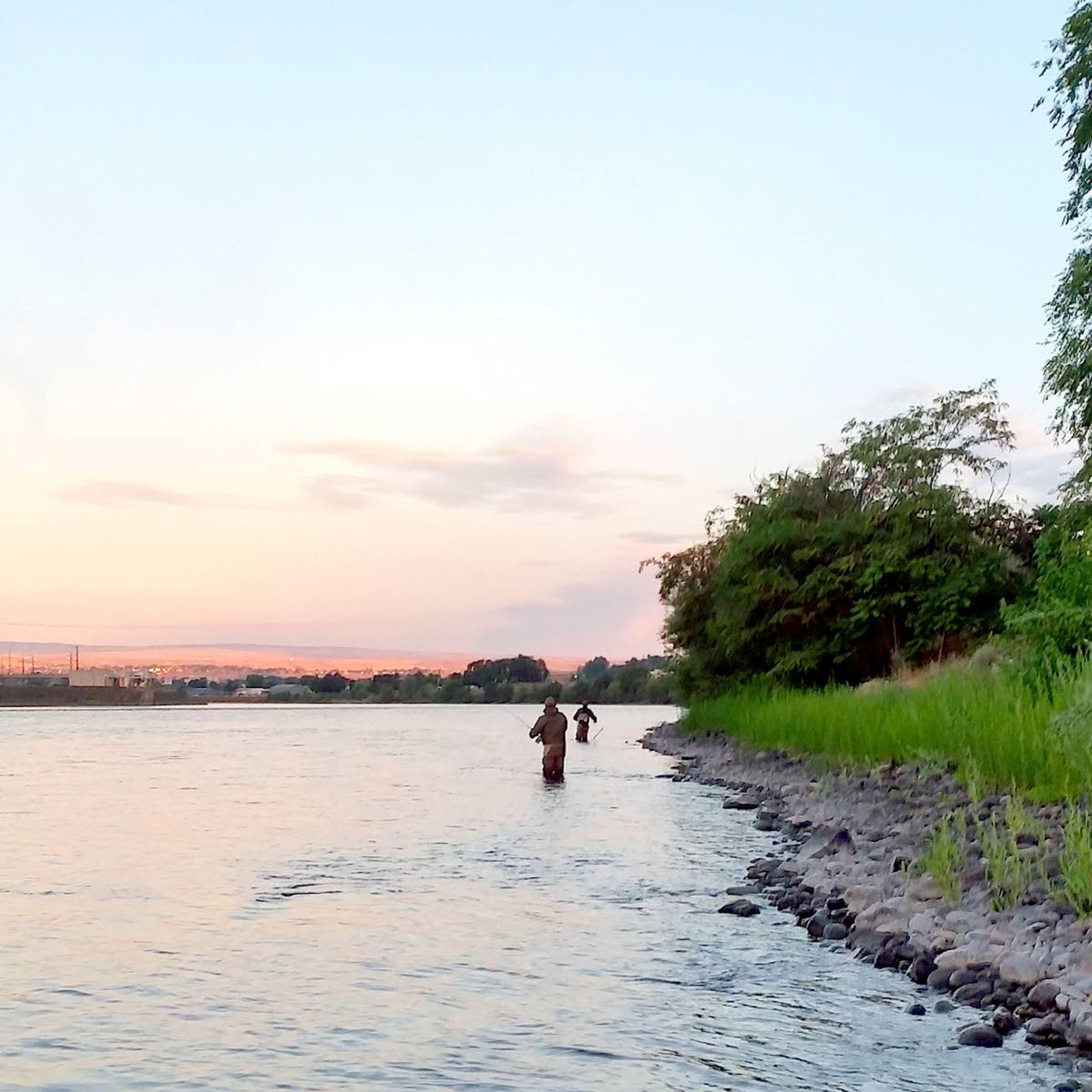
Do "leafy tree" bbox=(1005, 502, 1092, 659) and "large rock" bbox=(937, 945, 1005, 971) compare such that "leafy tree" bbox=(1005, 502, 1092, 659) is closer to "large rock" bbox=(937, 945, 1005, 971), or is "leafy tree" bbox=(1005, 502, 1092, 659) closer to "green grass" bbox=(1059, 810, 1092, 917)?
"green grass" bbox=(1059, 810, 1092, 917)

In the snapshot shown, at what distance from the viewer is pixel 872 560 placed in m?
44.4

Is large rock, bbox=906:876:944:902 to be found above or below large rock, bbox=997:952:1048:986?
above

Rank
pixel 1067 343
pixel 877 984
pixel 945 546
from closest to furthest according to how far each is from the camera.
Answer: pixel 877 984, pixel 1067 343, pixel 945 546

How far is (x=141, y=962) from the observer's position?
12523 millimetres

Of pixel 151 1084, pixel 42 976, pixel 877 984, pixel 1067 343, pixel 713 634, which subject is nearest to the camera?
pixel 151 1084

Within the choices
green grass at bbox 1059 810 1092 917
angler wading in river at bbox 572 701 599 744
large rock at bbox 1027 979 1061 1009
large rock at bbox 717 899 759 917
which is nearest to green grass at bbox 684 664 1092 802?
green grass at bbox 1059 810 1092 917

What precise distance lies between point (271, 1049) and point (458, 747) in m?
59.6

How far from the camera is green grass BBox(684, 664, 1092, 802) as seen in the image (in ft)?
46.4

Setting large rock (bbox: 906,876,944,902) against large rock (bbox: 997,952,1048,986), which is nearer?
large rock (bbox: 997,952,1048,986)

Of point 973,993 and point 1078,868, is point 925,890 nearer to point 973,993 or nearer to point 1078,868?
point 1078,868

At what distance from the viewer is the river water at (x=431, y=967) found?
29.5 ft

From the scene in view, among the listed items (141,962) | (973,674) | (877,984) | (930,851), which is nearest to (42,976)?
(141,962)

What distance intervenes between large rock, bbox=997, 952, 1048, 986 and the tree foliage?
→ 33654mm

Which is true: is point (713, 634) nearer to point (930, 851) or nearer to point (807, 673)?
point (807, 673)
